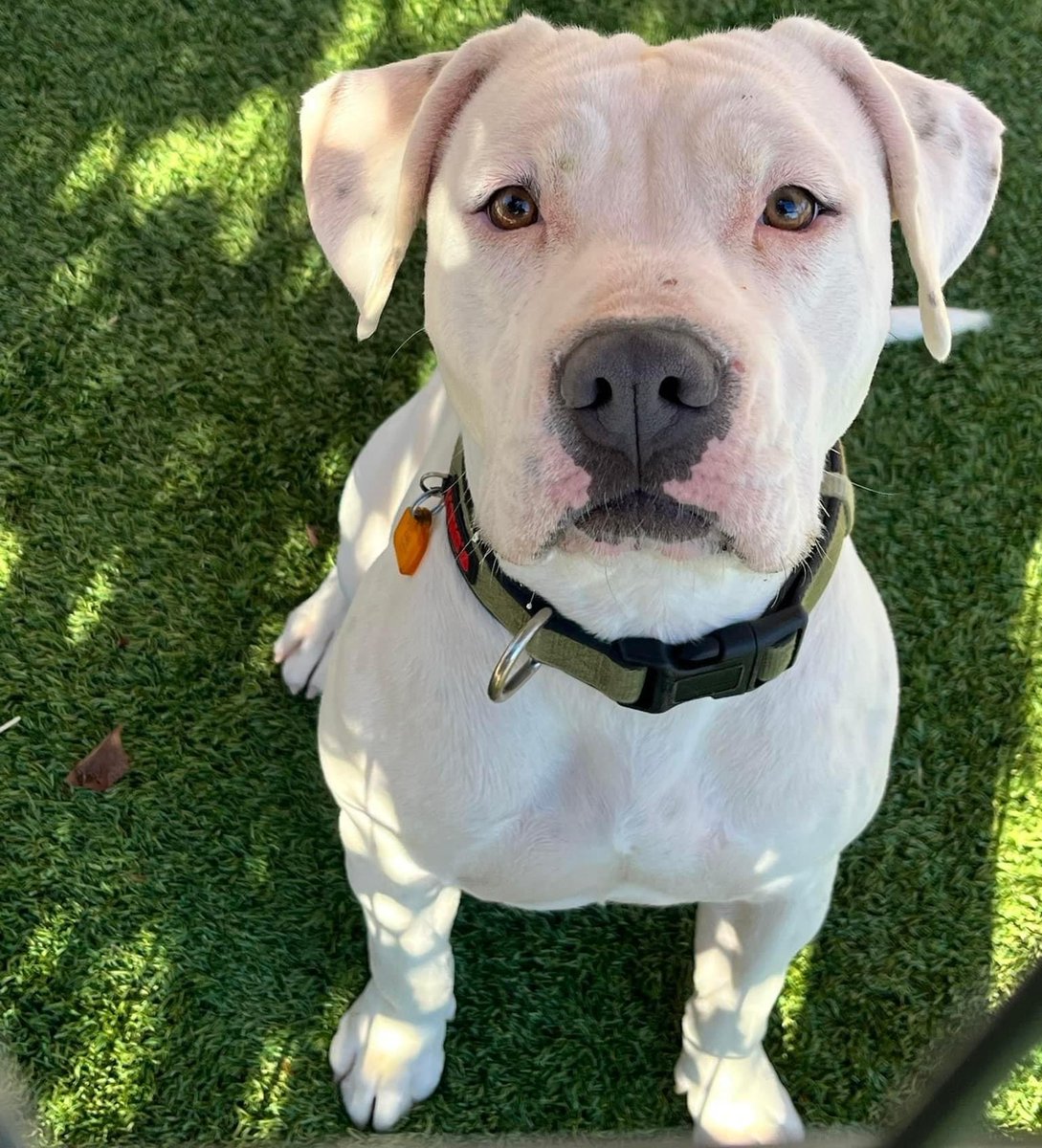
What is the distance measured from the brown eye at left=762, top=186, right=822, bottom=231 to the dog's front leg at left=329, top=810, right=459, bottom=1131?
1368mm

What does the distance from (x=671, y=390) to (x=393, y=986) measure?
1921mm

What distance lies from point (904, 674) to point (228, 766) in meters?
2.11

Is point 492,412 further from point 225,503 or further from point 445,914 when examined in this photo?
point 225,503

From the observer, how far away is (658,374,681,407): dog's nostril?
4.57 feet

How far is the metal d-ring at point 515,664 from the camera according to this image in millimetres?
1818

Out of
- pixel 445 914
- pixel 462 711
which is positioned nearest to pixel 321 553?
pixel 445 914

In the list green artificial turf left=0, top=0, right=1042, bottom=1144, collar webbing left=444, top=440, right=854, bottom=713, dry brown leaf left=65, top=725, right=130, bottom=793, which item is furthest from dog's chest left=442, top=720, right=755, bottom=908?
dry brown leaf left=65, top=725, right=130, bottom=793

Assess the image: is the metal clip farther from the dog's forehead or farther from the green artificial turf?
the green artificial turf

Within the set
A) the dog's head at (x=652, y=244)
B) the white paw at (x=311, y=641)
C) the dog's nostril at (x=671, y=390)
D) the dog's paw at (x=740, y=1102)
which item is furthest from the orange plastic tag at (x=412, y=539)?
the dog's paw at (x=740, y=1102)

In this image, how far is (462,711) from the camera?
203 cm

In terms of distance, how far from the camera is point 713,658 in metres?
1.82

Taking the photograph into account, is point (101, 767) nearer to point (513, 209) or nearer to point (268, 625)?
point (268, 625)

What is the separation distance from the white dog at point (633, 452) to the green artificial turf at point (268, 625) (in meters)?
0.85

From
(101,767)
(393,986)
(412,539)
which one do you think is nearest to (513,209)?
(412,539)
